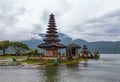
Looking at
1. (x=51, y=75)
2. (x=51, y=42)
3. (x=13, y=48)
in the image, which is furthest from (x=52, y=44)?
(x=13, y=48)

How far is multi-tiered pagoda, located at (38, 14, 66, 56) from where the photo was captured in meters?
102

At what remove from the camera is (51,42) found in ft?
345

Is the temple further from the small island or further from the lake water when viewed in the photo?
the lake water

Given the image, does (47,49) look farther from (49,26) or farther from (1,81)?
(1,81)

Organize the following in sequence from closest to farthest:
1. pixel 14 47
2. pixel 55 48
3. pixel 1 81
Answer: pixel 1 81 < pixel 55 48 < pixel 14 47

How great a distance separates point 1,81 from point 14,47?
454ft

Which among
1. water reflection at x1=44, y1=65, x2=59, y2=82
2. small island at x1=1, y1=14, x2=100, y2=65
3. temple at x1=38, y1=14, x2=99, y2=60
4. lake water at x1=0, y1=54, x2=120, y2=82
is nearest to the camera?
water reflection at x1=44, y1=65, x2=59, y2=82

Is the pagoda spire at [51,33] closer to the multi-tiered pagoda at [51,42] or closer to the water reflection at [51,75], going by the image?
the multi-tiered pagoda at [51,42]

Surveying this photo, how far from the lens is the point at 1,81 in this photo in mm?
41031

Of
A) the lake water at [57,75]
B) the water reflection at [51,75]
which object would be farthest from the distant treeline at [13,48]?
the water reflection at [51,75]

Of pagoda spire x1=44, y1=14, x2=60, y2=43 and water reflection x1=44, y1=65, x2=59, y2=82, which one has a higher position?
pagoda spire x1=44, y1=14, x2=60, y2=43

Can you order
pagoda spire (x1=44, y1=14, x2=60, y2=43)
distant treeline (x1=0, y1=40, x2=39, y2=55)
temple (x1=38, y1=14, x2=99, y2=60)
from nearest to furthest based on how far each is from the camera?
temple (x1=38, y1=14, x2=99, y2=60) < pagoda spire (x1=44, y1=14, x2=60, y2=43) < distant treeline (x1=0, y1=40, x2=39, y2=55)

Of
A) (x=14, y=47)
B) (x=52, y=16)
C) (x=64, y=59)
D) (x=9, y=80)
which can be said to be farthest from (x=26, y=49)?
(x=9, y=80)

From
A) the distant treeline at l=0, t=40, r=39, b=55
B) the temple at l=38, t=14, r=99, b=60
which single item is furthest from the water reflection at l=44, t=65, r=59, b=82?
the distant treeline at l=0, t=40, r=39, b=55
